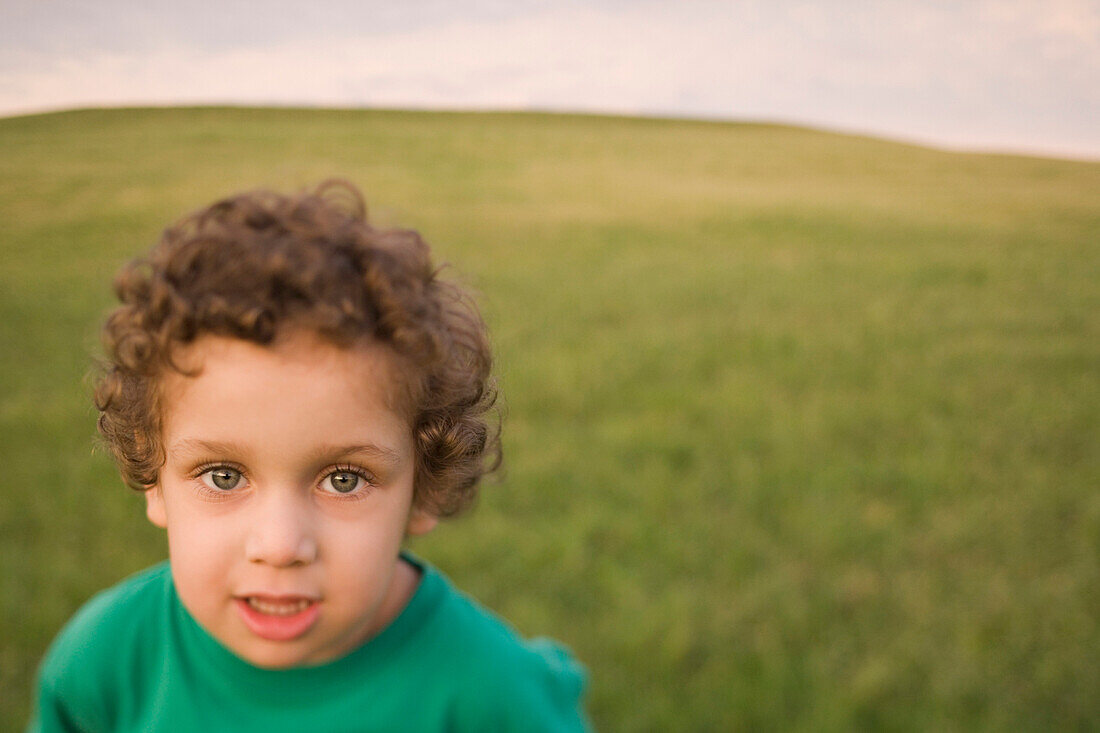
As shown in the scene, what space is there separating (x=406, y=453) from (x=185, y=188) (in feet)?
41.7

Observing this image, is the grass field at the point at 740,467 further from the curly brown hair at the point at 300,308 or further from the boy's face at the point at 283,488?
the boy's face at the point at 283,488

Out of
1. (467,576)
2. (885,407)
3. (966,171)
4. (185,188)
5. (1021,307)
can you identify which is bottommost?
(467,576)

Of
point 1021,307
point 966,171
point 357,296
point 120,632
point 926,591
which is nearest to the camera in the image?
point 357,296

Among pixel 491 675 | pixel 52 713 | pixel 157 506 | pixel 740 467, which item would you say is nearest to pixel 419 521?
pixel 491 675

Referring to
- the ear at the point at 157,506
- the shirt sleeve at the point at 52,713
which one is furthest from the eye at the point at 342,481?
the shirt sleeve at the point at 52,713

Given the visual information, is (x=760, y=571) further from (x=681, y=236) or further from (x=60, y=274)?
(x=681, y=236)

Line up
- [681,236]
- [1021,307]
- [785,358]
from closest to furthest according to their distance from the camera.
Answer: [785,358] < [1021,307] < [681,236]

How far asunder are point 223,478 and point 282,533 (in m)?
0.15

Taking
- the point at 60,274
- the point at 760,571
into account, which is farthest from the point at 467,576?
the point at 60,274

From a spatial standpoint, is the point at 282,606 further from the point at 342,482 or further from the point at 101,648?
the point at 101,648

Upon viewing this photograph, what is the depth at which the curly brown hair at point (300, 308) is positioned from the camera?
1.23 metres

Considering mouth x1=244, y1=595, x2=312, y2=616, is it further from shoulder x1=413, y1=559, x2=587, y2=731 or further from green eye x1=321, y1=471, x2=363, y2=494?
shoulder x1=413, y1=559, x2=587, y2=731

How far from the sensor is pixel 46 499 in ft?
12.7

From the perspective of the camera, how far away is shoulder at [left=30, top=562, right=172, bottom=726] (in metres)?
1.56
